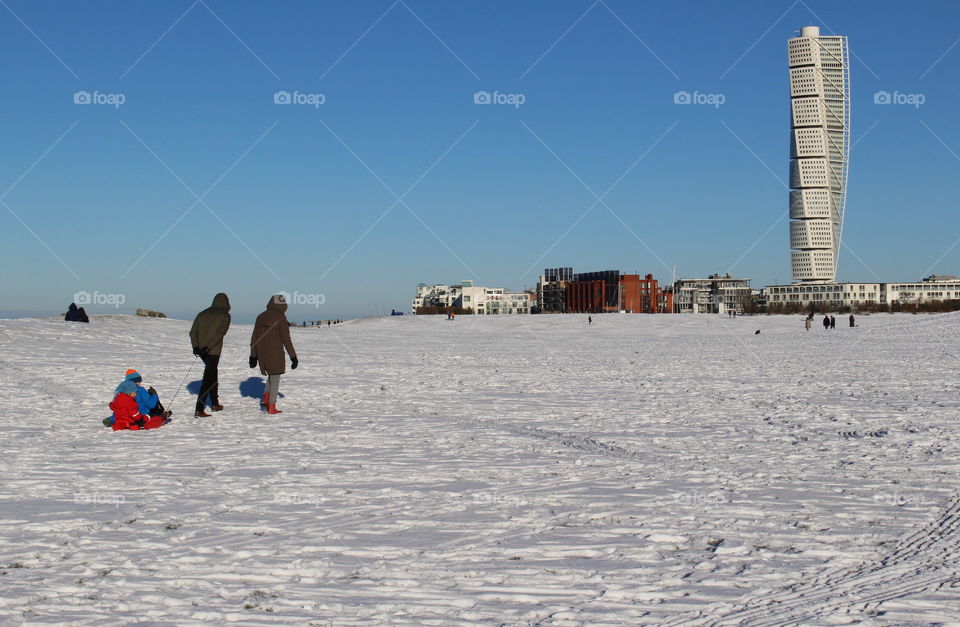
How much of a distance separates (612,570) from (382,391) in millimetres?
11774

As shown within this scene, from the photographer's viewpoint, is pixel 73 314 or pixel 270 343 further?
pixel 73 314

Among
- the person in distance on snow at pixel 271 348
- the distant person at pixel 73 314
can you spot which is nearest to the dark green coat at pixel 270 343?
the person in distance on snow at pixel 271 348

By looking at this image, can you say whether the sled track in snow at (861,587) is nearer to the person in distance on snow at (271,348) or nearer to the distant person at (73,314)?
the person in distance on snow at (271,348)

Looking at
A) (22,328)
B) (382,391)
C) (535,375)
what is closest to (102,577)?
(382,391)

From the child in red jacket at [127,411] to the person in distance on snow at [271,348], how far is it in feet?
6.54

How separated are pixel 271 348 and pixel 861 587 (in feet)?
33.4

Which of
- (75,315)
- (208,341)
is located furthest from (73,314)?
(208,341)

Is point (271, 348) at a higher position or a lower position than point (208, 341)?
lower

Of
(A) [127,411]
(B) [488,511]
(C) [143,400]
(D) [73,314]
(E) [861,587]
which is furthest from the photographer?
(D) [73,314]

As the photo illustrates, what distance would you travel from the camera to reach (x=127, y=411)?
11438 mm

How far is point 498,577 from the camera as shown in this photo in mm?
5195

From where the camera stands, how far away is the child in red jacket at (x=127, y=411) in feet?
37.4

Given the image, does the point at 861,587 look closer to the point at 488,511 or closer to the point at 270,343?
the point at 488,511

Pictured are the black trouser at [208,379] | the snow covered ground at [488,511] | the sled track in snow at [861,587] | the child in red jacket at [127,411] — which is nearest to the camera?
the sled track in snow at [861,587]
